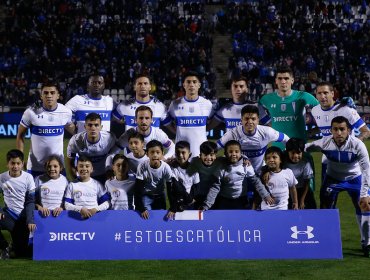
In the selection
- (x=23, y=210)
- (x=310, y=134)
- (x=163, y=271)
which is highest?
(x=310, y=134)

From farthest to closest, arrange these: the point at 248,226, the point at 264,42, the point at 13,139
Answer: the point at 264,42, the point at 13,139, the point at 248,226

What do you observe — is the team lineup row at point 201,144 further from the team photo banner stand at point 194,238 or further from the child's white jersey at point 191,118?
the team photo banner stand at point 194,238

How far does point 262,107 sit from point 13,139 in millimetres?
15903

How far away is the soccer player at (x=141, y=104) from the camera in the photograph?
10.5 meters

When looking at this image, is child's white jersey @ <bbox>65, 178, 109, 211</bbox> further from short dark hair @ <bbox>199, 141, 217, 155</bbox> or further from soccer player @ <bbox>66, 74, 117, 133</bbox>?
soccer player @ <bbox>66, 74, 117, 133</bbox>

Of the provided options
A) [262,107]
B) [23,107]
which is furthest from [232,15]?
[262,107]

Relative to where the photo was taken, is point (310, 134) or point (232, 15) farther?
point (232, 15)

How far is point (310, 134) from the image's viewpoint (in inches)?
420

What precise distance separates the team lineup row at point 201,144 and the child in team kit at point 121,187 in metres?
0.03

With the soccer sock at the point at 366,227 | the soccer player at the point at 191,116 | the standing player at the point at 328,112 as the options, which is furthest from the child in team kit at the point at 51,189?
the soccer sock at the point at 366,227

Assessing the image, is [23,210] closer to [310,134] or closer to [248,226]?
[248,226]

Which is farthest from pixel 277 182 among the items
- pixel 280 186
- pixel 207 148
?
pixel 207 148

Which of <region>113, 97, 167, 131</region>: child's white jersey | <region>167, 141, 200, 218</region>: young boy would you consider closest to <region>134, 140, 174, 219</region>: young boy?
<region>167, 141, 200, 218</region>: young boy

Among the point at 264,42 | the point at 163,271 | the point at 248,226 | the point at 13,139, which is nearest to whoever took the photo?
the point at 163,271
